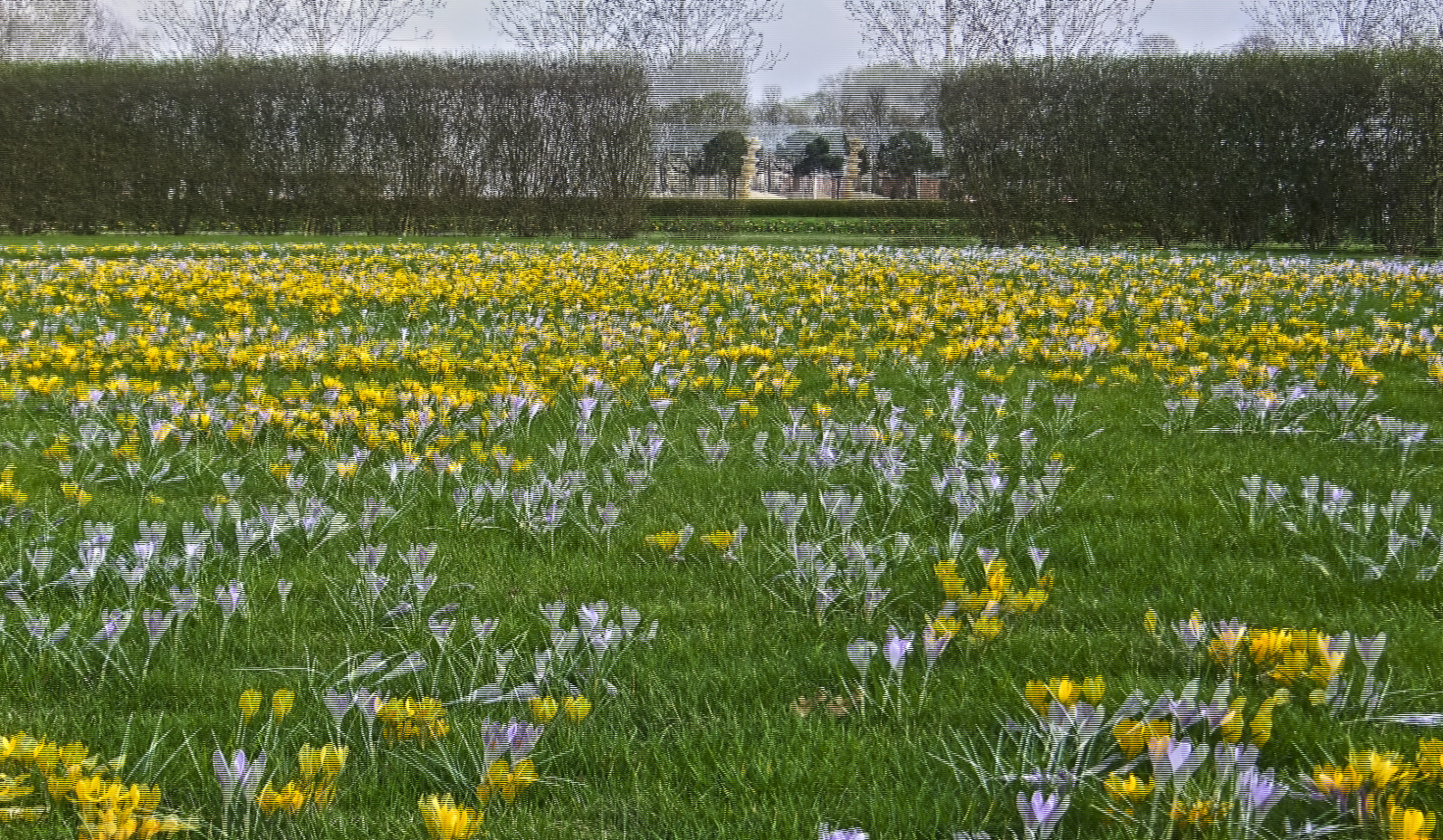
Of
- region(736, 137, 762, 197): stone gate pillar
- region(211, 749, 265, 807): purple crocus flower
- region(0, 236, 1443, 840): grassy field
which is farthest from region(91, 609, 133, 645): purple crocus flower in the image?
region(736, 137, 762, 197): stone gate pillar

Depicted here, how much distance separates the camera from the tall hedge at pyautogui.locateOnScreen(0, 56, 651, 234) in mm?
17000

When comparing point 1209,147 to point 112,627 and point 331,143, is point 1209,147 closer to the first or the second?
point 331,143

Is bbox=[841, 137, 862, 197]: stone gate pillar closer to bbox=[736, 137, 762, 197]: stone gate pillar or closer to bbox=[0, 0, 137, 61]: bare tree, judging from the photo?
bbox=[736, 137, 762, 197]: stone gate pillar

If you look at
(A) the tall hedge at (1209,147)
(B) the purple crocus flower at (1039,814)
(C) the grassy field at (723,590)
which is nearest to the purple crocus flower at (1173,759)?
(C) the grassy field at (723,590)

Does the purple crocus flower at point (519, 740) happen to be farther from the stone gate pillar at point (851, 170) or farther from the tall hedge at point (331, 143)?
the stone gate pillar at point (851, 170)

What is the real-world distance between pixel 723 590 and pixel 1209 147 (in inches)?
569

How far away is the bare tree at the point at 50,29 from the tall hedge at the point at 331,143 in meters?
34.6

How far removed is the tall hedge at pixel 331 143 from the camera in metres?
17.0

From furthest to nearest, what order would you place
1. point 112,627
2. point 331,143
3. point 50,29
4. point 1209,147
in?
point 50,29
point 331,143
point 1209,147
point 112,627

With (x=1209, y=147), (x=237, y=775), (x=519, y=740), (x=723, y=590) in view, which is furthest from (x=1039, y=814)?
(x=1209, y=147)

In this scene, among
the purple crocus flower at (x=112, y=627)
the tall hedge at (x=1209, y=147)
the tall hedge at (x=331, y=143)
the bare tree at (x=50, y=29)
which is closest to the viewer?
the purple crocus flower at (x=112, y=627)

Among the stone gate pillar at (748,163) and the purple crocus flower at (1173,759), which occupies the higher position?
the stone gate pillar at (748,163)

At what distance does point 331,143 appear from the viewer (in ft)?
56.7

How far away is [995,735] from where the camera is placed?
167cm
